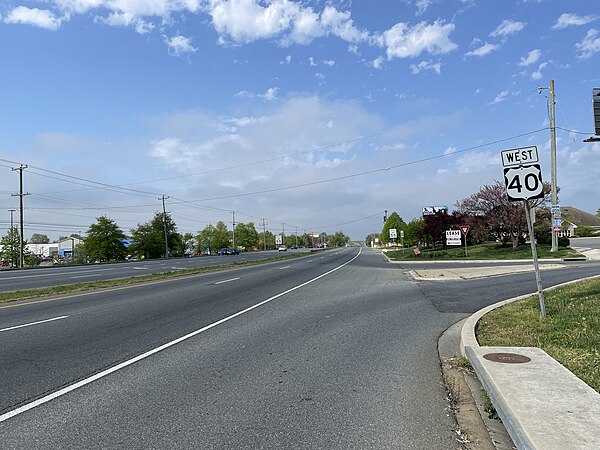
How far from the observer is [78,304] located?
1280cm

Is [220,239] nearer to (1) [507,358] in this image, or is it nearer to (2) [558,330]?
(2) [558,330]

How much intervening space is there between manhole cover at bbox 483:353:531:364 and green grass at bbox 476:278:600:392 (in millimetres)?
461

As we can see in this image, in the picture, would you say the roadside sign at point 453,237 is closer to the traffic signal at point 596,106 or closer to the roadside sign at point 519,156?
the traffic signal at point 596,106

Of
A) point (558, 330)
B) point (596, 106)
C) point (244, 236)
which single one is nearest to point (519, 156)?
point (558, 330)

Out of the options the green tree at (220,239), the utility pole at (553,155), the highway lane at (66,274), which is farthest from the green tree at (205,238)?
A: the utility pole at (553,155)

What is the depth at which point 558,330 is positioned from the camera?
22.9 feet

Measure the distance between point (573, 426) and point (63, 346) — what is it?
7.36 meters

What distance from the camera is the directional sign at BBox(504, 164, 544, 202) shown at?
25.9ft

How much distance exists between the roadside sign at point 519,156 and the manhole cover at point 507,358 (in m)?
4.07

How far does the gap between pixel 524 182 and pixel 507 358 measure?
12.9ft

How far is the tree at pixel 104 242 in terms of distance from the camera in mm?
74812

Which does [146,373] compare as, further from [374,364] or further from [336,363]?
[374,364]

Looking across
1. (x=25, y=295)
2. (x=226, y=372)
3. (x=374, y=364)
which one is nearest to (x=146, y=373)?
(x=226, y=372)

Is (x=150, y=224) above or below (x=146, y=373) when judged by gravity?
above
